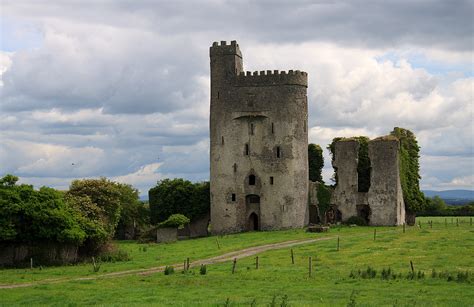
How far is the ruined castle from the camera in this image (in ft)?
243

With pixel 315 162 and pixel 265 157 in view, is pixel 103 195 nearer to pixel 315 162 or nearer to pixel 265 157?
pixel 265 157

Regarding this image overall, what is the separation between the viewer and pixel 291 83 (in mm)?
74625

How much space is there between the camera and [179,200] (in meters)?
79.8

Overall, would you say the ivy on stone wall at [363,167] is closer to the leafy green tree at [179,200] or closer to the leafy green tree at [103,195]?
the leafy green tree at [179,200]

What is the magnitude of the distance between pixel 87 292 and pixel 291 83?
4512 cm

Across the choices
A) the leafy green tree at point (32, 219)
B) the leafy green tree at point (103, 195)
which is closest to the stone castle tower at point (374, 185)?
the leafy green tree at point (103, 195)

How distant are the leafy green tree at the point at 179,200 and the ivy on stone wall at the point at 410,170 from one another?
20.8 metres

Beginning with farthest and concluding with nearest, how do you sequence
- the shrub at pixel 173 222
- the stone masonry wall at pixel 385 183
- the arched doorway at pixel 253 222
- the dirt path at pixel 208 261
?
the arched doorway at pixel 253 222
the stone masonry wall at pixel 385 183
the shrub at pixel 173 222
the dirt path at pixel 208 261

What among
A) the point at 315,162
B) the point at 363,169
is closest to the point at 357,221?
the point at 363,169

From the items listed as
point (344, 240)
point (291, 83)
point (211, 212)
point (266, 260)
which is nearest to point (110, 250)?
point (266, 260)

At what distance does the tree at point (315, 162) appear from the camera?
3378 inches

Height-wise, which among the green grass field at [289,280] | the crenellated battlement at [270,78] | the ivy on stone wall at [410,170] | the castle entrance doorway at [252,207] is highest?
the crenellated battlement at [270,78]

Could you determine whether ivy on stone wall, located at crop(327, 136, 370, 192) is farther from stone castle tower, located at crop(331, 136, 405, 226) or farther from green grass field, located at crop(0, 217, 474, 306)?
green grass field, located at crop(0, 217, 474, 306)

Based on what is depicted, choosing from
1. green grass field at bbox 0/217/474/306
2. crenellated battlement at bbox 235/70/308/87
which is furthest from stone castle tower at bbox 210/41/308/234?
green grass field at bbox 0/217/474/306
